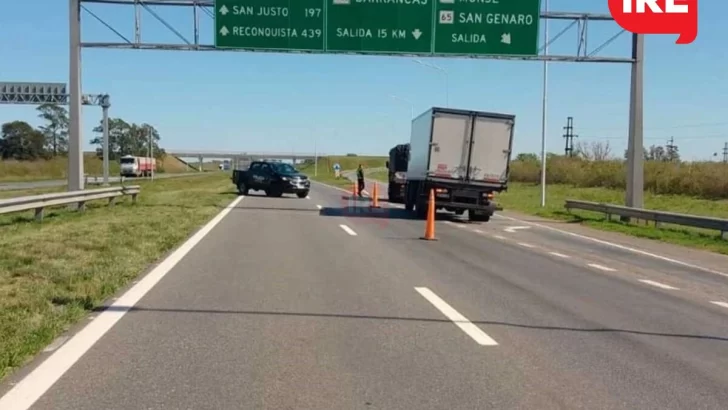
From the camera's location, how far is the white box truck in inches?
952

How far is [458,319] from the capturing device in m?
8.30

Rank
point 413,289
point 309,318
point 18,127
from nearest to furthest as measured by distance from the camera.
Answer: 1. point 309,318
2. point 413,289
3. point 18,127

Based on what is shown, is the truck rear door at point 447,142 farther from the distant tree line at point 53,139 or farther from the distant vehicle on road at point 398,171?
the distant tree line at point 53,139

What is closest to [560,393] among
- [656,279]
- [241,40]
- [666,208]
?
[656,279]

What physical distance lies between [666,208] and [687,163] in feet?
45.6

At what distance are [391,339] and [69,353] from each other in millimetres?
2810

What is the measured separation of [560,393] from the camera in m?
5.63

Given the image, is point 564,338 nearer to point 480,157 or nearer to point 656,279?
point 656,279

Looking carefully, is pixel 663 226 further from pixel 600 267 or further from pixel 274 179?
pixel 274 179

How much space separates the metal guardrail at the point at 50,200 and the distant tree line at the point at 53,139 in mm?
70298

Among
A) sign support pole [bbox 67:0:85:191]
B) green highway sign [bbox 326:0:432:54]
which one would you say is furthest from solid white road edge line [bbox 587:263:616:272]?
sign support pole [bbox 67:0:85:191]

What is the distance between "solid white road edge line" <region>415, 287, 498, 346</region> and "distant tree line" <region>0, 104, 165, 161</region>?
89559 mm

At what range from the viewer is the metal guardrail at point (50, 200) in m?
17.9

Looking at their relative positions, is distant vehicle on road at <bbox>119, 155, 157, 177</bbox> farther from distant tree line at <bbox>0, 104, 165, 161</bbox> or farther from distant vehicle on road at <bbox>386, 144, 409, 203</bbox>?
distant vehicle on road at <bbox>386, 144, 409, 203</bbox>
